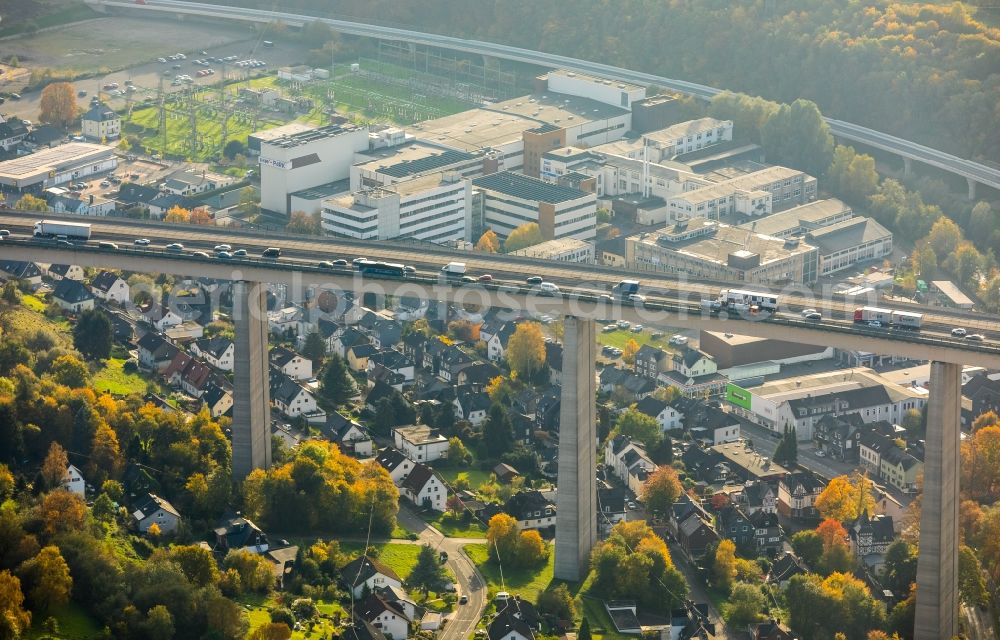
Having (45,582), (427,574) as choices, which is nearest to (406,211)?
(427,574)

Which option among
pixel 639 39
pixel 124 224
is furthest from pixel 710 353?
pixel 639 39

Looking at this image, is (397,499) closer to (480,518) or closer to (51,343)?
(480,518)

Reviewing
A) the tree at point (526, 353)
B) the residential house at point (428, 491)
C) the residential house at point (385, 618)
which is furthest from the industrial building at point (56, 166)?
the residential house at point (385, 618)

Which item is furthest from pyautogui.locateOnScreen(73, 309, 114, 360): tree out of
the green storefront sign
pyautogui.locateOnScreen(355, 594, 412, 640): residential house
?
the green storefront sign

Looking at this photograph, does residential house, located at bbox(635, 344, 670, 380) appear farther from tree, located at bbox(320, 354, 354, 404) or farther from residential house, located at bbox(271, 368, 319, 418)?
residential house, located at bbox(271, 368, 319, 418)

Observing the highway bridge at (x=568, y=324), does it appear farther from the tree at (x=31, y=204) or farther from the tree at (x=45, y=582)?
the tree at (x=31, y=204)

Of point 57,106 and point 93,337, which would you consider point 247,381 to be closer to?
point 93,337
